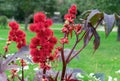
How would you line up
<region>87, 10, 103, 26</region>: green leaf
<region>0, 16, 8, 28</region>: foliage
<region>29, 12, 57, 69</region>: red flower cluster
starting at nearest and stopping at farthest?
<region>29, 12, 57, 69</region>: red flower cluster → <region>87, 10, 103, 26</region>: green leaf → <region>0, 16, 8, 28</region>: foliage

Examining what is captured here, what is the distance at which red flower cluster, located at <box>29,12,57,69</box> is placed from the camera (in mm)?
1305

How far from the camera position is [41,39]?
1309mm

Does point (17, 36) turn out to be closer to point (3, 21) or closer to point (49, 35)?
point (49, 35)

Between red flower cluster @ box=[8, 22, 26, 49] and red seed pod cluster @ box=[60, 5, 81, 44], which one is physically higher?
red seed pod cluster @ box=[60, 5, 81, 44]

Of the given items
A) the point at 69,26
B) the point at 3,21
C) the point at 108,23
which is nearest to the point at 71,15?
the point at 69,26

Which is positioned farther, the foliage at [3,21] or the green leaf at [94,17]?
the foliage at [3,21]

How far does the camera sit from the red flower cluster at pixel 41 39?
1305 millimetres

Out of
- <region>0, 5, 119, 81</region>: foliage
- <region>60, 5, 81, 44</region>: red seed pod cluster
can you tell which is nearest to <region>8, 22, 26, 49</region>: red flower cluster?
<region>0, 5, 119, 81</region>: foliage

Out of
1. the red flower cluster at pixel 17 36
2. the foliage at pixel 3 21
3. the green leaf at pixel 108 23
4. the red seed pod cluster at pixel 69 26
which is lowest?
the foliage at pixel 3 21

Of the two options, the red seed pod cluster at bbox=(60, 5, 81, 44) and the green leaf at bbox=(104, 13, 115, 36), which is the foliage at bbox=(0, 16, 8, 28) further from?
the green leaf at bbox=(104, 13, 115, 36)

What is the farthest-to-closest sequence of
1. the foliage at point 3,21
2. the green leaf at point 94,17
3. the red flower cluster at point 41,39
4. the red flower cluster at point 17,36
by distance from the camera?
the foliage at point 3,21, the red flower cluster at point 17,36, the green leaf at point 94,17, the red flower cluster at point 41,39

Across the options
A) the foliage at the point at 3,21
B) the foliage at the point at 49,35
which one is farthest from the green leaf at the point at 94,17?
the foliage at the point at 3,21

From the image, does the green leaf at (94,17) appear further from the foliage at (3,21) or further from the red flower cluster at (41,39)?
the foliage at (3,21)

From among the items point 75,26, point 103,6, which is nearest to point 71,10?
point 75,26
